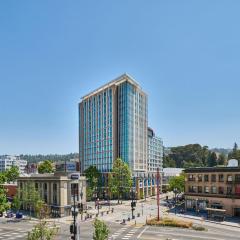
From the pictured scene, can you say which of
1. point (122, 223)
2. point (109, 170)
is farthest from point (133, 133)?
point (122, 223)

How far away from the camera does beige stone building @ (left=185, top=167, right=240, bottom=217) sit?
8688 cm

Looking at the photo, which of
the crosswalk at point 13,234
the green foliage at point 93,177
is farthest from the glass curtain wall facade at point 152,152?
the crosswalk at point 13,234

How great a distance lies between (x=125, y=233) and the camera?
221ft

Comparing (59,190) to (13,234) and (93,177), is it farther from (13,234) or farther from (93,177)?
(93,177)

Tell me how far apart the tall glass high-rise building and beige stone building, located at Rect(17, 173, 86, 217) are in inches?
1863

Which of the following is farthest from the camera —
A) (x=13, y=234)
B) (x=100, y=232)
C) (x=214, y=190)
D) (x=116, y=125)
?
(x=116, y=125)

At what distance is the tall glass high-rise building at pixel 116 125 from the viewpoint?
474 feet

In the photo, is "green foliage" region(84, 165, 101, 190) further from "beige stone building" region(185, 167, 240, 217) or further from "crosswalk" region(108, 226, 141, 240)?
"crosswalk" region(108, 226, 141, 240)

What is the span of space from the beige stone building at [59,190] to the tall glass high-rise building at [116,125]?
47.3 meters

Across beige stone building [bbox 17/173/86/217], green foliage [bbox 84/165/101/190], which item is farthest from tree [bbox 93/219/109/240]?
green foliage [bbox 84/165/101/190]

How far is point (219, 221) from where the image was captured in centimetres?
7925

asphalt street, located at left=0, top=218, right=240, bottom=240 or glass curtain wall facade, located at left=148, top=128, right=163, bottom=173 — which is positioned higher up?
glass curtain wall facade, located at left=148, top=128, right=163, bottom=173

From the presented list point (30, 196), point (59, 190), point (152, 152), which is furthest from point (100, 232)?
point (152, 152)

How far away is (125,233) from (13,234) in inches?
853
